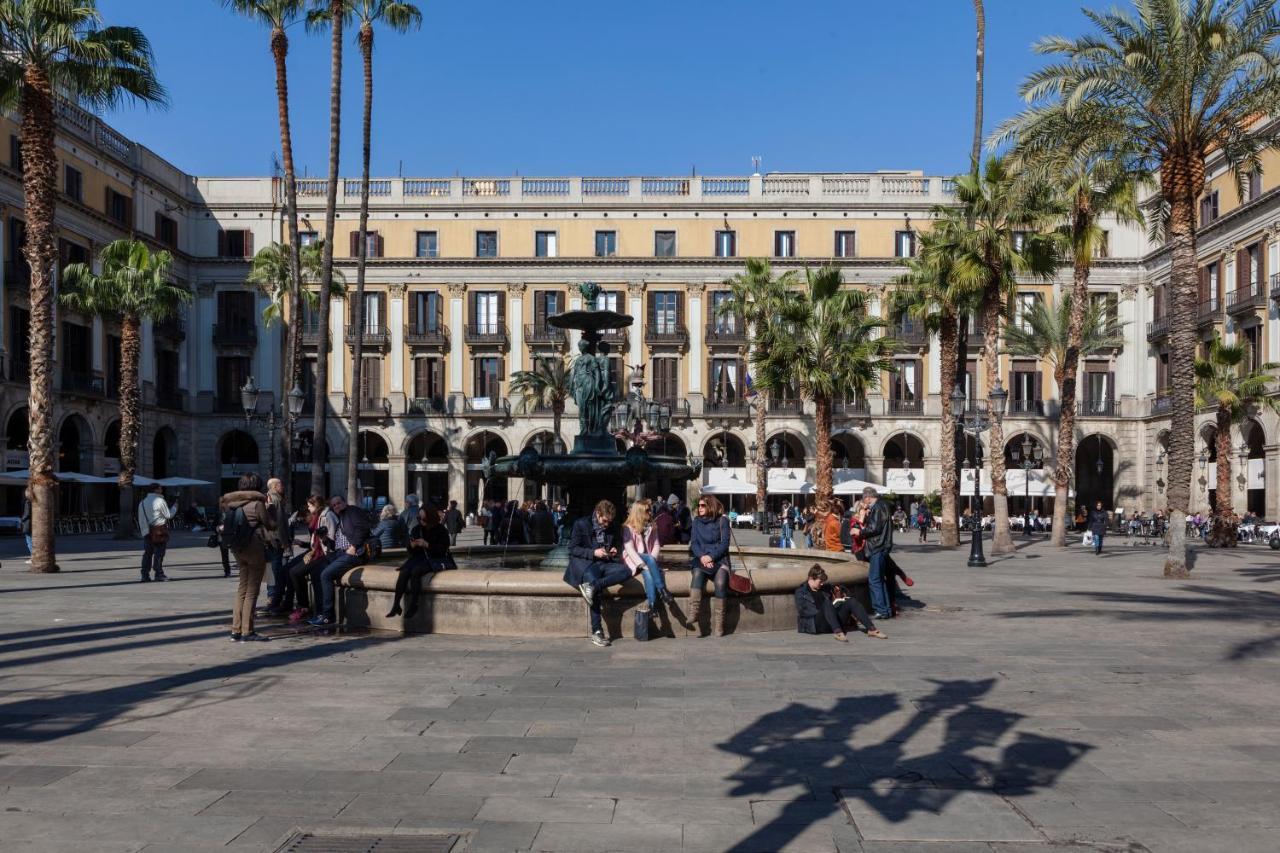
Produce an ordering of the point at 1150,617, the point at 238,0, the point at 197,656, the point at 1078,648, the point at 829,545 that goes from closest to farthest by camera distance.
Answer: the point at 197,656 < the point at 1078,648 < the point at 1150,617 < the point at 829,545 < the point at 238,0

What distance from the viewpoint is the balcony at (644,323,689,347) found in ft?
172

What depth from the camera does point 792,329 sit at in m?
31.2

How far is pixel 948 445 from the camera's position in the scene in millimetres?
29969

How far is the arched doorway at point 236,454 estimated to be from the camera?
5297cm

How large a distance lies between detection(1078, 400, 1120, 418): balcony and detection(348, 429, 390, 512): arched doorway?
32.7 metres

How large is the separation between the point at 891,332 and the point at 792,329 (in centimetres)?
2203

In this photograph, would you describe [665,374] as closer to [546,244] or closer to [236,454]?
[546,244]

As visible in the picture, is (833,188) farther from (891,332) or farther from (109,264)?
(109,264)

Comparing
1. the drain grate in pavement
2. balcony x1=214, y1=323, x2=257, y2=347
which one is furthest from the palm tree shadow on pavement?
balcony x1=214, y1=323, x2=257, y2=347

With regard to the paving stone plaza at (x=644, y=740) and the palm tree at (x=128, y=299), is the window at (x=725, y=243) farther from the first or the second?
the paving stone plaza at (x=644, y=740)

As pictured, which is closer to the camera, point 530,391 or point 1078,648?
point 1078,648

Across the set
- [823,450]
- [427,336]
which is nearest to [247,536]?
[823,450]

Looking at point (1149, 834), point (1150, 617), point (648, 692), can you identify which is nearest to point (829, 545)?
point (1150, 617)

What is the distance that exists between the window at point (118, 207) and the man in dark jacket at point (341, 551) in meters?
37.7
